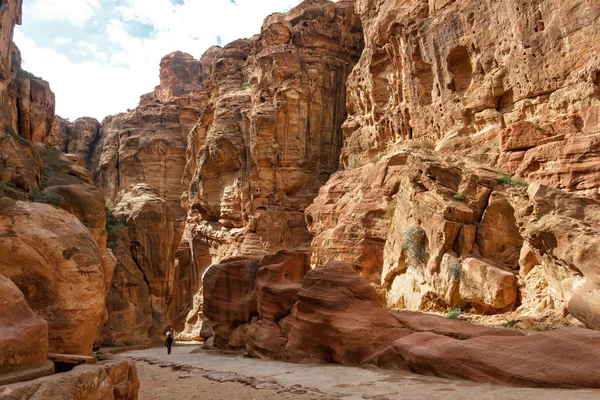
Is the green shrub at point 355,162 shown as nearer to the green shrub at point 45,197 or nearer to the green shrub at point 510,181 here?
the green shrub at point 510,181

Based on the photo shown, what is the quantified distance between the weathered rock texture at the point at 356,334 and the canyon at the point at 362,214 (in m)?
0.05

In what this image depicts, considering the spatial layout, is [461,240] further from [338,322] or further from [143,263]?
[143,263]

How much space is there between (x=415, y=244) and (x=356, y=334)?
259 inches

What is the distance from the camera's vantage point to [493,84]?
2142 centimetres

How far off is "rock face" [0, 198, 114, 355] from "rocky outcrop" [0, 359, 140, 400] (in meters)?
1.48

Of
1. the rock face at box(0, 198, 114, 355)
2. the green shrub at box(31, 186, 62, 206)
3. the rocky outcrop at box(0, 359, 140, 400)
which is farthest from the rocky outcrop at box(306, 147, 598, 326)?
the green shrub at box(31, 186, 62, 206)

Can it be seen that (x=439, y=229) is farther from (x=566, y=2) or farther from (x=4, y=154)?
(x=4, y=154)

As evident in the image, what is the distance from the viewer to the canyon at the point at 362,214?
789 cm

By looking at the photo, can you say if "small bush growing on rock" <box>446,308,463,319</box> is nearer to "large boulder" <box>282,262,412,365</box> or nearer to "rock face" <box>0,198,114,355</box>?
"large boulder" <box>282,262,412,365</box>

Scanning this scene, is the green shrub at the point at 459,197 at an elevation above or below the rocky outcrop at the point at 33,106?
below

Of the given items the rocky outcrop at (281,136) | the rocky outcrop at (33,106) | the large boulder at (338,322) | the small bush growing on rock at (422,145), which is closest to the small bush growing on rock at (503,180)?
the small bush growing on rock at (422,145)

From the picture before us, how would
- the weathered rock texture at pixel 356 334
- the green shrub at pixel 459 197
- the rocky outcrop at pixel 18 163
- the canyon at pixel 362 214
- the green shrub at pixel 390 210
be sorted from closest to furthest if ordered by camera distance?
the canyon at pixel 362 214 → the weathered rock texture at pixel 356 334 → the green shrub at pixel 459 197 → the rocky outcrop at pixel 18 163 → the green shrub at pixel 390 210

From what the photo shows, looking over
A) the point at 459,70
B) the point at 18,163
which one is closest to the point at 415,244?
the point at 459,70

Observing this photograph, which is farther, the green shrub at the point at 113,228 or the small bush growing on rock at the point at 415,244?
the green shrub at the point at 113,228
